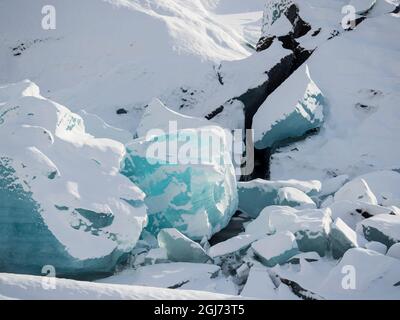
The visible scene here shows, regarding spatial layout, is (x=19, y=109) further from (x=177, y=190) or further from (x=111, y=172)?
(x=177, y=190)

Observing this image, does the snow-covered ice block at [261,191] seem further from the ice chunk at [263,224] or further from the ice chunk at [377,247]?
the ice chunk at [377,247]

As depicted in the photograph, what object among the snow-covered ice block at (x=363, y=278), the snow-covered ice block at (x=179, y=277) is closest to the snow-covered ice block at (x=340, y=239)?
the snow-covered ice block at (x=363, y=278)

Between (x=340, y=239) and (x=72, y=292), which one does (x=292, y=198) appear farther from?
(x=72, y=292)

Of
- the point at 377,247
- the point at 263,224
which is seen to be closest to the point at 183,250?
the point at 263,224

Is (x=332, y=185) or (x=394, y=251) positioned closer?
(x=394, y=251)

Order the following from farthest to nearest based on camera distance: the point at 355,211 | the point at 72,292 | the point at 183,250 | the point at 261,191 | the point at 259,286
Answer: the point at 261,191 < the point at 355,211 < the point at 183,250 < the point at 259,286 < the point at 72,292

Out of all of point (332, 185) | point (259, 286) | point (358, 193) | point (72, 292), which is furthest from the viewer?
point (332, 185)
